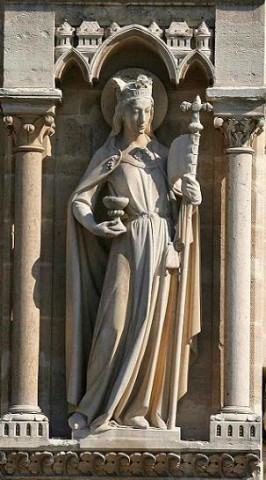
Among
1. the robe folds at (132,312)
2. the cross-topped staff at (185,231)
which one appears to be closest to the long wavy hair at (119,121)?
the robe folds at (132,312)

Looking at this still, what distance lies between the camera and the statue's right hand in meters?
35.2

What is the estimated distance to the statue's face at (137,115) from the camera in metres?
35.4

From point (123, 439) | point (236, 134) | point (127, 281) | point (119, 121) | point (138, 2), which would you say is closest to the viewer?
point (123, 439)

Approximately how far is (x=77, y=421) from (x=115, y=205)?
165 centimetres

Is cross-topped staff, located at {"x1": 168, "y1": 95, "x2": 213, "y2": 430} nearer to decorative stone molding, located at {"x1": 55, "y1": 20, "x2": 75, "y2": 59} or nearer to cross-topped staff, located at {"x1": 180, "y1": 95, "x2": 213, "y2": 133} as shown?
cross-topped staff, located at {"x1": 180, "y1": 95, "x2": 213, "y2": 133}

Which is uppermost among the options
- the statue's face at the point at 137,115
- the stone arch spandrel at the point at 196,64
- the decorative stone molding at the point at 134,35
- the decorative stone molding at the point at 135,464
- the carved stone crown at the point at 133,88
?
the decorative stone molding at the point at 134,35

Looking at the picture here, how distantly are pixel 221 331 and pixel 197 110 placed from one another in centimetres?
169

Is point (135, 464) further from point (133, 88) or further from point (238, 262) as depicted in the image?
point (133, 88)

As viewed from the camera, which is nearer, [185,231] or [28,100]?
[185,231]

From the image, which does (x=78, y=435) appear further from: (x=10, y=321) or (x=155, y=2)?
(x=155, y=2)

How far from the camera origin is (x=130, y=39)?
35594mm

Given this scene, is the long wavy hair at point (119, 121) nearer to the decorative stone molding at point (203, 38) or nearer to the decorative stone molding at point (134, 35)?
the decorative stone molding at point (134, 35)

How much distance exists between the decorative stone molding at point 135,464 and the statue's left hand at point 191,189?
75.4 inches

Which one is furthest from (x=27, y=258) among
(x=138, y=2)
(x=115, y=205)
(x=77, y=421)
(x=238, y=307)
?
(x=138, y=2)
